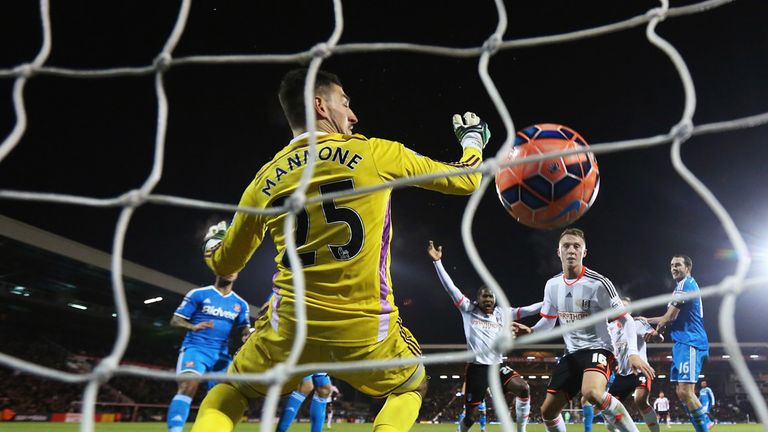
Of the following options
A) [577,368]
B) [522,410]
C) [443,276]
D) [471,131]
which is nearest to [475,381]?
[522,410]

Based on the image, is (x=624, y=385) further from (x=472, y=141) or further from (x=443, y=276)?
(x=472, y=141)

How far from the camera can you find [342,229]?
7.35ft

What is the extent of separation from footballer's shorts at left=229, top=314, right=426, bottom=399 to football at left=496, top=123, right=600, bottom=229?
3.24ft

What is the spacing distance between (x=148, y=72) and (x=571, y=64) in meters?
19.7

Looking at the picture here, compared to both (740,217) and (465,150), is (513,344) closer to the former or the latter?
(465,150)

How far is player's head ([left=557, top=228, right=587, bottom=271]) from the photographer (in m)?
4.95

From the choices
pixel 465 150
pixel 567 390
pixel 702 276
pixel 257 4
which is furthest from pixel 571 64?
pixel 702 276

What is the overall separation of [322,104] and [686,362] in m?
5.42

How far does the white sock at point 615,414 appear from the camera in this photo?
175 inches

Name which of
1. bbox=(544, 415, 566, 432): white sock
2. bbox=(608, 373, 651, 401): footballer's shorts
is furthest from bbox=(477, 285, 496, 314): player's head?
bbox=(544, 415, 566, 432): white sock

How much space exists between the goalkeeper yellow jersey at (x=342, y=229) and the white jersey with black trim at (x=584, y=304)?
2.86 m

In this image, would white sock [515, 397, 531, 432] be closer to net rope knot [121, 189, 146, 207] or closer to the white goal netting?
the white goal netting

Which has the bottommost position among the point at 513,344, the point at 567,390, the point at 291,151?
the point at 513,344

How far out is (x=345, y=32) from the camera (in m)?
13.8
